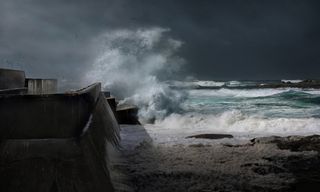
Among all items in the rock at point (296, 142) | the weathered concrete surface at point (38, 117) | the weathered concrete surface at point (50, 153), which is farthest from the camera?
Answer: the rock at point (296, 142)

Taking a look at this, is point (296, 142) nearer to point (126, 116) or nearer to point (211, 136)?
point (211, 136)

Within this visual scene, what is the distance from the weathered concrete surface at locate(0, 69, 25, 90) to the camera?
966cm

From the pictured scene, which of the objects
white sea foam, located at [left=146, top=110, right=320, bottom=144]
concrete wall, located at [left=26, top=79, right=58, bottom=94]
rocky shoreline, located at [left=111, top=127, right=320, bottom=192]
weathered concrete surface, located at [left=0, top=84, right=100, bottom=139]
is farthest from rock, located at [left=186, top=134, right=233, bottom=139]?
weathered concrete surface, located at [left=0, top=84, right=100, bottom=139]

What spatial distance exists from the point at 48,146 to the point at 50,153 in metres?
0.10

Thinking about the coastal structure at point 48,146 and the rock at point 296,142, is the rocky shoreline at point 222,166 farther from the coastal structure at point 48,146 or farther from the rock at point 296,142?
the coastal structure at point 48,146

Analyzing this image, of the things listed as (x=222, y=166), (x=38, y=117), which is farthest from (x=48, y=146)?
(x=222, y=166)

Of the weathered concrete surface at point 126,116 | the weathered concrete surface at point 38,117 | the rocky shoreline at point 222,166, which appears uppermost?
the weathered concrete surface at point 38,117

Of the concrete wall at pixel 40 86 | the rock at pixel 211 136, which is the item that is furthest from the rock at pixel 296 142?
the concrete wall at pixel 40 86

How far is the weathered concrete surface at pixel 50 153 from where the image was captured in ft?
12.6

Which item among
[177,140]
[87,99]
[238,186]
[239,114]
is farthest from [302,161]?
[239,114]

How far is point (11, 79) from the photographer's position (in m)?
10.6

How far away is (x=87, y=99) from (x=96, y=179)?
1202mm

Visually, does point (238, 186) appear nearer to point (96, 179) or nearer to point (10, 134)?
point (96, 179)

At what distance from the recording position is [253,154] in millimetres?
7133
